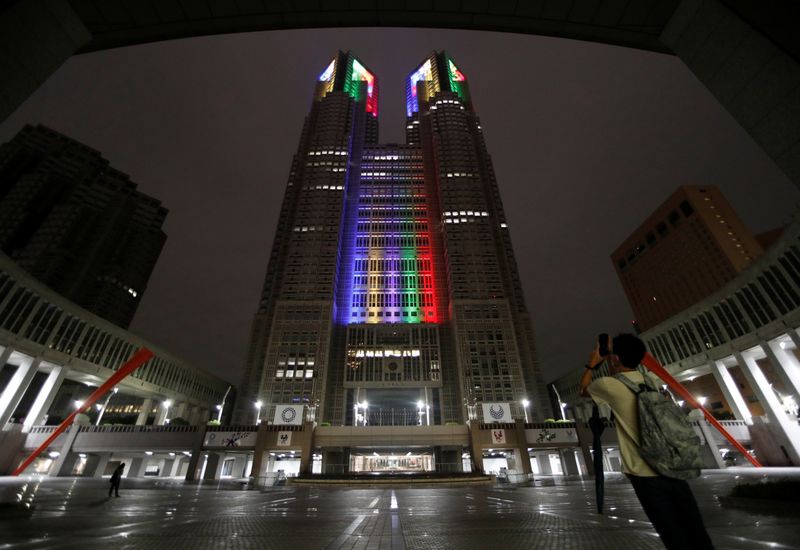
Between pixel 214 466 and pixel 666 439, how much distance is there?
4951cm

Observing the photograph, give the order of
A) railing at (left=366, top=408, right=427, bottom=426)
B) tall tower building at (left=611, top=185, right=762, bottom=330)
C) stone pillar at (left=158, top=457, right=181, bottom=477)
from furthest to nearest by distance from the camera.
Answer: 1. tall tower building at (left=611, top=185, right=762, bottom=330)
2. railing at (left=366, top=408, right=427, bottom=426)
3. stone pillar at (left=158, top=457, right=181, bottom=477)

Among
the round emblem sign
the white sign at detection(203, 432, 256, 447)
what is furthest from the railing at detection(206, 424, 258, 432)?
the round emblem sign

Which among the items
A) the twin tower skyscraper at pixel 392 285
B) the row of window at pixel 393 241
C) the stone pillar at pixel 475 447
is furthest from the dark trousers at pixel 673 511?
the row of window at pixel 393 241

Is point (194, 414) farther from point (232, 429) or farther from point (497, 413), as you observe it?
point (497, 413)

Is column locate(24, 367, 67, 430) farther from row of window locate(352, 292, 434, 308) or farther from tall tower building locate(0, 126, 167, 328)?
tall tower building locate(0, 126, 167, 328)

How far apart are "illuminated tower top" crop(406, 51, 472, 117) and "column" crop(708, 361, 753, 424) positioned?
107153mm

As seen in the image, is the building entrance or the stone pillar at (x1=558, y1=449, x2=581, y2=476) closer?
the stone pillar at (x1=558, y1=449, x2=581, y2=476)

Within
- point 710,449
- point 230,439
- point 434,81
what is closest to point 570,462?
point 710,449

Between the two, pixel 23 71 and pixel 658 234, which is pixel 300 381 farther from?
pixel 658 234

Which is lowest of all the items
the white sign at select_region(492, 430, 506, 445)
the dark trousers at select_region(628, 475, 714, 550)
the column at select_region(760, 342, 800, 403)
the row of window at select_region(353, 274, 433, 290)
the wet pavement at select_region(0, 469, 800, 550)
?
the wet pavement at select_region(0, 469, 800, 550)

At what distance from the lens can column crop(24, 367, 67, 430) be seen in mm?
37938

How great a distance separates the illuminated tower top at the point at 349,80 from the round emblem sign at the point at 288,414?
358 feet

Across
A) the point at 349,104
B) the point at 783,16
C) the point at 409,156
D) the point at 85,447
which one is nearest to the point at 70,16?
the point at 783,16

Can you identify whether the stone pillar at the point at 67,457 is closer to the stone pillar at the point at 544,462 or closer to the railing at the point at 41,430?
the railing at the point at 41,430
